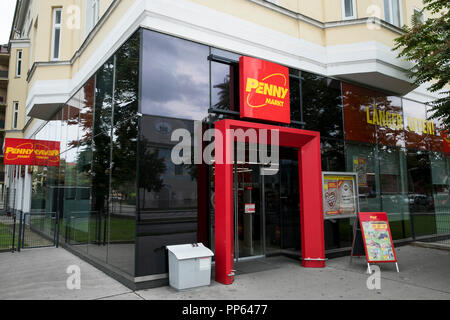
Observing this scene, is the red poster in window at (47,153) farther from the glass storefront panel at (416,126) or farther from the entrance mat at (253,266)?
the glass storefront panel at (416,126)

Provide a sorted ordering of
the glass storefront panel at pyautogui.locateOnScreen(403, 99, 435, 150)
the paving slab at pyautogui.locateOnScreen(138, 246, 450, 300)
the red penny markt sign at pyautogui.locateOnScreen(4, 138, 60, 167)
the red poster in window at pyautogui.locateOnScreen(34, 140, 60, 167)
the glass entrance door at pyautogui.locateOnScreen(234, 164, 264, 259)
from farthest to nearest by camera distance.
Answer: the red penny markt sign at pyautogui.locateOnScreen(4, 138, 60, 167)
the red poster in window at pyautogui.locateOnScreen(34, 140, 60, 167)
the glass storefront panel at pyautogui.locateOnScreen(403, 99, 435, 150)
the glass entrance door at pyautogui.locateOnScreen(234, 164, 264, 259)
the paving slab at pyautogui.locateOnScreen(138, 246, 450, 300)

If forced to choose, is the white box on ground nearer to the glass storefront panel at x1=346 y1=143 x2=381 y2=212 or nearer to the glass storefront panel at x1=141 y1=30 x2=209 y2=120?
the glass storefront panel at x1=141 y1=30 x2=209 y2=120

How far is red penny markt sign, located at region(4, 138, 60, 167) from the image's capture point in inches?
521

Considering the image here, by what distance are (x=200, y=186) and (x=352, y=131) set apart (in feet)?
17.1

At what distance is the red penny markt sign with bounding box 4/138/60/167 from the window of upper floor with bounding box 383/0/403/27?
41.9ft

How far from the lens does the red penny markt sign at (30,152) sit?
43.4 ft

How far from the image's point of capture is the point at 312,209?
761cm

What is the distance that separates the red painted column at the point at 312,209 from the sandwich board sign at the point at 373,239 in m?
0.88

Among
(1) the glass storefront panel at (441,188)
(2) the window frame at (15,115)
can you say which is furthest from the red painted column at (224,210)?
(2) the window frame at (15,115)

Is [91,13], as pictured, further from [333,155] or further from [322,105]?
[333,155]

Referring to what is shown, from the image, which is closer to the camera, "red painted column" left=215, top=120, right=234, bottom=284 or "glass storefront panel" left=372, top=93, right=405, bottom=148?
"red painted column" left=215, top=120, right=234, bottom=284

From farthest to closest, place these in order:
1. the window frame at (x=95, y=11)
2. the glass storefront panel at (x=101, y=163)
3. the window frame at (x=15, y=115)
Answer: the window frame at (x=15, y=115) → the window frame at (x=95, y=11) → the glass storefront panel at (x=101, y=163)

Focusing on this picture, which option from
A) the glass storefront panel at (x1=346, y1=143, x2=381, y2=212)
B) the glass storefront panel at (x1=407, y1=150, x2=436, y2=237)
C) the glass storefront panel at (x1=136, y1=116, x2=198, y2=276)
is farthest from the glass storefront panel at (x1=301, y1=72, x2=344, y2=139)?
the glass storefront panel at (x1=407, y1=150, x2=436, y2=237)
